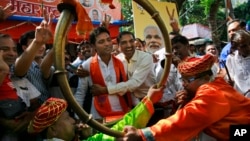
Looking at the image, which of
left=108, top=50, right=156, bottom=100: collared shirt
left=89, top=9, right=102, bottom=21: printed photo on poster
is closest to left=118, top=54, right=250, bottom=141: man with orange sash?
left=108, top=50, right=156, bottom=100: collared shirt

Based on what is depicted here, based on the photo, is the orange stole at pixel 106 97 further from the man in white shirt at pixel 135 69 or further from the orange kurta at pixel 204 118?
the orange kurta at pixel 204 118

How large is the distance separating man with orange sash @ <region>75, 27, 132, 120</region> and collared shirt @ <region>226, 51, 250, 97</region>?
1.39 metres

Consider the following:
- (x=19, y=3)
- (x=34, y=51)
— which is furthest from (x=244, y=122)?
(x=19, y=3)

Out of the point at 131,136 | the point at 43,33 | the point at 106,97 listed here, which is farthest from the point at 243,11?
the point at 131,136

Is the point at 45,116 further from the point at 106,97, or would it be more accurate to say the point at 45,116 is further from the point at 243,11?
the point at 243,11

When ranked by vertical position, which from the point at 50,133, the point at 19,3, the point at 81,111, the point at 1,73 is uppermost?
the point at 19,3

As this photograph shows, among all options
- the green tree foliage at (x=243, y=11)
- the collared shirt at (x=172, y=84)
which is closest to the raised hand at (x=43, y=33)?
the collared shirt at (x=172, y=84)

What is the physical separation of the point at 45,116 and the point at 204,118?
1173 mm

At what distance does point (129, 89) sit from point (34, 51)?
4.02 feet

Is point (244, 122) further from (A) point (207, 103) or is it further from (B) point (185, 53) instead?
(B) point (185, 53)

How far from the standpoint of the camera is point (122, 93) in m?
3.96

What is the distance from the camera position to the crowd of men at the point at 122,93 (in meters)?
2.76

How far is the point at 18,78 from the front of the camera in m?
3.27

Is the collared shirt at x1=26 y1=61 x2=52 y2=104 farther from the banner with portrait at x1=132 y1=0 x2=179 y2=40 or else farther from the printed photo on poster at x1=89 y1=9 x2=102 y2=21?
the printed photo on poster at x1=89 y1=9 x2=102 y2=21
